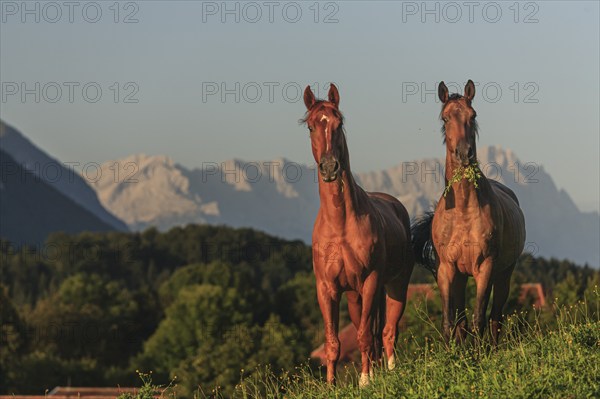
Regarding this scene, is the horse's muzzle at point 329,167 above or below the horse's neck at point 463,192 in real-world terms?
above

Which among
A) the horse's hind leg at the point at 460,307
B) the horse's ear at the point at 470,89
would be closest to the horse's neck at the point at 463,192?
the horse's ear at the point at 470,89

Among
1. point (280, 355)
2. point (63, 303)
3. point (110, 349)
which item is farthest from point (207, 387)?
point (63, 303)

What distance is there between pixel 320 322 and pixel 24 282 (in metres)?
62.9

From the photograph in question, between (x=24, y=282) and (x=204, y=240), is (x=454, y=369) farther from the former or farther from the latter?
(x=204, y=240)

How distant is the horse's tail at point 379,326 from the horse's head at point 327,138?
259cm

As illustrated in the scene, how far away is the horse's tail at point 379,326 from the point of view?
68.5 feet

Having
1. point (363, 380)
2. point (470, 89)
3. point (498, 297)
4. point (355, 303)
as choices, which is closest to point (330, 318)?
point (355, 303)

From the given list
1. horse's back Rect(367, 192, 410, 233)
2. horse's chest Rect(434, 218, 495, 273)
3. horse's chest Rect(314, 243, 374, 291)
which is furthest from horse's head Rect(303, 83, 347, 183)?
horse's back Rect(367, 192, 410, 233)

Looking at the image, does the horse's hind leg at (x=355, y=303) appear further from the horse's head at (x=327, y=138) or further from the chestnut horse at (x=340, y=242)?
the horse's head at (x=327, y=138)

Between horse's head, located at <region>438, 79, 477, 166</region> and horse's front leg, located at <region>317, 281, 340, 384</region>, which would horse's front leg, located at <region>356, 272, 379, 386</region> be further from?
horse's head, located at <region>438, 79, 477, 166</region>

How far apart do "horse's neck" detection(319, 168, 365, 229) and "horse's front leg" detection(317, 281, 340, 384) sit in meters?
1.08

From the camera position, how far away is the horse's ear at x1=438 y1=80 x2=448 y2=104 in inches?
798

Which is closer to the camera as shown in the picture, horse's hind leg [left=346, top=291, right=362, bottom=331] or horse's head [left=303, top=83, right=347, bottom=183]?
horse's head [left=303, top=83, right=347, bottom=183]

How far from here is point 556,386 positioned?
15.8m
